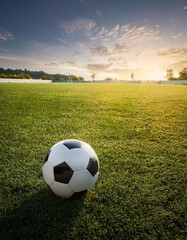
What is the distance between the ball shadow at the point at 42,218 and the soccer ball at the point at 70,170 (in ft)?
0.37

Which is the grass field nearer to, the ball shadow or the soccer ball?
the ball shadow

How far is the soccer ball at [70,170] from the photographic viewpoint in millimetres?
1972

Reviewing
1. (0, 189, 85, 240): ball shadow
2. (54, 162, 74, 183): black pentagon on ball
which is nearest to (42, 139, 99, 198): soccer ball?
(54, 162, 74, 183): black pentagon on ball

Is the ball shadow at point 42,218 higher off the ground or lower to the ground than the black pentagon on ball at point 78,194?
lower

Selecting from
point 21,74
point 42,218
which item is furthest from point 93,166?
point 21,74

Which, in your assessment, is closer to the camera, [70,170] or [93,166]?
[70,170]

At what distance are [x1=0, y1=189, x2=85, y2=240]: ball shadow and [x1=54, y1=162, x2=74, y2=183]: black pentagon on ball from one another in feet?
0.88

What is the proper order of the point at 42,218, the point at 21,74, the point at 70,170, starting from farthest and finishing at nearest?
the point at 21,74 < the point at 70,170 < the point at 42,218

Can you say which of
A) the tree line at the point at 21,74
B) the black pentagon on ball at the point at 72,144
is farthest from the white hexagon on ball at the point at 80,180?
the tree line at the point at 21,74

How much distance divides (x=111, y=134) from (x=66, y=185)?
223 cm

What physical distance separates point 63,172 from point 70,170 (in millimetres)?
77

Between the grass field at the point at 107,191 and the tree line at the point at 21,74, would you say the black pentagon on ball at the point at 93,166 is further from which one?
the tree line at the point at 21,74

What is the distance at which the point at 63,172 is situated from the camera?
1976 mm

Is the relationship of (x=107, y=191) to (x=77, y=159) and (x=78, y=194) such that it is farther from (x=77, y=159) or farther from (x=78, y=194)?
(x=77, y=159)
